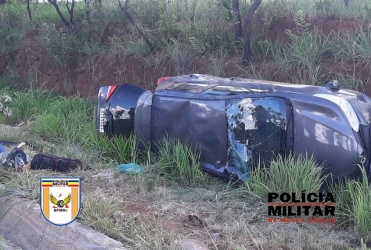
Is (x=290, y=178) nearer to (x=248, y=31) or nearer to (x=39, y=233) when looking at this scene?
(x=39, y=233)

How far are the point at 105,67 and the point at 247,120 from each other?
18.4 feet

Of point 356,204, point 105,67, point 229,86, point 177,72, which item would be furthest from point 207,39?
point 356,204

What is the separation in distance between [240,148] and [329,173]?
0.94 metres

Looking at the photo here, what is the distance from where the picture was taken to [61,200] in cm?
473

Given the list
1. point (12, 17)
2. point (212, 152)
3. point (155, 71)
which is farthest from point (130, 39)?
point (212, 152)

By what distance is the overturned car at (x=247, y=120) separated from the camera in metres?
5.48

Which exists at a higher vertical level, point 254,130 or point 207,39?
point 207,39

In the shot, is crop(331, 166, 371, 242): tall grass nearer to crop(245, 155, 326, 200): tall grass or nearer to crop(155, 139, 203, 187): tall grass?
crop(245, 155, 326, 200): tall grass

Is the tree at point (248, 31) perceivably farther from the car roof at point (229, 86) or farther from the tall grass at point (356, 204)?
the tall grass at point (356, 204)

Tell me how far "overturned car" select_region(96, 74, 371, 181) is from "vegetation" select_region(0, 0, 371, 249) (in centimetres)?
18

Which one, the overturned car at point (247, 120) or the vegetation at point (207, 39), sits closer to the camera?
the overturned car at point (247, 120)

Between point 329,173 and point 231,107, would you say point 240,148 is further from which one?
point 329,173

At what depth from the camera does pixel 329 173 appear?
5457mm

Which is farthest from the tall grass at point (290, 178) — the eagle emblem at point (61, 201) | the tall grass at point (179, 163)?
the eagle emblem at point (61, 201)
